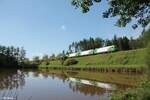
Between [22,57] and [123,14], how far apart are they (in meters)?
116

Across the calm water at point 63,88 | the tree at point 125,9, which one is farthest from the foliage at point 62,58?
the tree at point 125,9

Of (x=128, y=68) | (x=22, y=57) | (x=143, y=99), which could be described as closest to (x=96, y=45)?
(x=22, y=57)

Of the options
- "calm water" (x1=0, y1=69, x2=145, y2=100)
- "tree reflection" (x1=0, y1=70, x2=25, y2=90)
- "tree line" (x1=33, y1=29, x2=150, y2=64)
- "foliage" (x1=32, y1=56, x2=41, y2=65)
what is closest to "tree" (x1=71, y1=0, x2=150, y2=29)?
"calm water" (x1=0, y1=69, x2=145, y2=100)

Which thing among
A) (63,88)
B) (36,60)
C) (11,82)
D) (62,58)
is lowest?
(63,88)

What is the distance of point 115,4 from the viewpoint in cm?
1009

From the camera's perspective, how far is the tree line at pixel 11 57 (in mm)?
108731

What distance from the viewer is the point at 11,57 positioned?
113 meters

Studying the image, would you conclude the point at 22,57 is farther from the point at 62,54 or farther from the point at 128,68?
Result: the point at 128,68

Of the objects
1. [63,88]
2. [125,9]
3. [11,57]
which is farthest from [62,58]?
[125,9]

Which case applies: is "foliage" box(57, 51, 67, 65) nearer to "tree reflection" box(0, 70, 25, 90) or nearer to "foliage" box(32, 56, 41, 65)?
"foliage" box(32, 56, 41, 65)

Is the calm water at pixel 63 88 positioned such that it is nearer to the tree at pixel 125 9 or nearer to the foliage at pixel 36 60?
the tree at pixel 125 9

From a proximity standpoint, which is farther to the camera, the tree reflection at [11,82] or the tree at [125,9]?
the tree reflection at [11,82]

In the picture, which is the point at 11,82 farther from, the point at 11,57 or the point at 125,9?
the point at 11,57

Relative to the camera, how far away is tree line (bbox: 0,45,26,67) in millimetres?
108731
